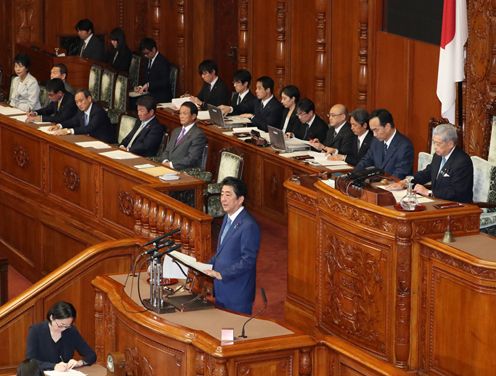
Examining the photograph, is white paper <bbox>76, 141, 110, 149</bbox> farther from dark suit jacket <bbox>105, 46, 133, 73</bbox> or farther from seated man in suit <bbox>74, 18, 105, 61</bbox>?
seated man in suit <bbox>74, 18, 105, 61</bbox>

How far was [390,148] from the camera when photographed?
9383 millimetres

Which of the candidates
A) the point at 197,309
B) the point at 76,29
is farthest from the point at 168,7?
the point at 197,309

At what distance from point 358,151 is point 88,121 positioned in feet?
9.50

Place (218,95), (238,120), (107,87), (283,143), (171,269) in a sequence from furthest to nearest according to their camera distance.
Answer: (107,87)
(218,95)
(238,120)
(283,143)
(171,269)

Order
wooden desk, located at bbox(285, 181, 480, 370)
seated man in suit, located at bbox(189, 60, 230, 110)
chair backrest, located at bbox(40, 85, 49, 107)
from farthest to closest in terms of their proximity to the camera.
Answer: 1. chair backrest, located at bbox(40, 85, 49, 107)
2. seated man in suit, located at bbox(189, 60, 230, 110)
3. wooden desk, located at bbox(285, 181, 480, 370)

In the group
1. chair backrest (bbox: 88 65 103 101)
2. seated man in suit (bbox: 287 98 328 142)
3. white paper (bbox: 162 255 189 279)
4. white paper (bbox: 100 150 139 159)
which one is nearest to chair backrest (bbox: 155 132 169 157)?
white paper (bbox: 100 150 139 159)

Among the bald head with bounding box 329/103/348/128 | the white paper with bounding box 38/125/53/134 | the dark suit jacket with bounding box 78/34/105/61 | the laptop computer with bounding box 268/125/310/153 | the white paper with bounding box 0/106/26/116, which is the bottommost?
the laptop computer with bounding box 268/125/310/153

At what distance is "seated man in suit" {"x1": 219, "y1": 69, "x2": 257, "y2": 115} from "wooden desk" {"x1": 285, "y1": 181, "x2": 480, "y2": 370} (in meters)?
5.11

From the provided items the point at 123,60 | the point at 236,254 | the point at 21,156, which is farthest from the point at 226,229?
the point at 123,60

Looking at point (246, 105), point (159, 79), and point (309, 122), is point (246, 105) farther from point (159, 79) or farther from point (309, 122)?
point (159, 79)

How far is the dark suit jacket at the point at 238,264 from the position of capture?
25.3 feet

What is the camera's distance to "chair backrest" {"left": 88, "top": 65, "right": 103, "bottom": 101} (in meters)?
15.3

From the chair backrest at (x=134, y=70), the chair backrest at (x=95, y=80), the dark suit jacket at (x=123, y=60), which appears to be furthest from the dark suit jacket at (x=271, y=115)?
the dark suit jacket at (x=123, y=60)

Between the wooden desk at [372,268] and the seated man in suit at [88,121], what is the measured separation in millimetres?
4295
